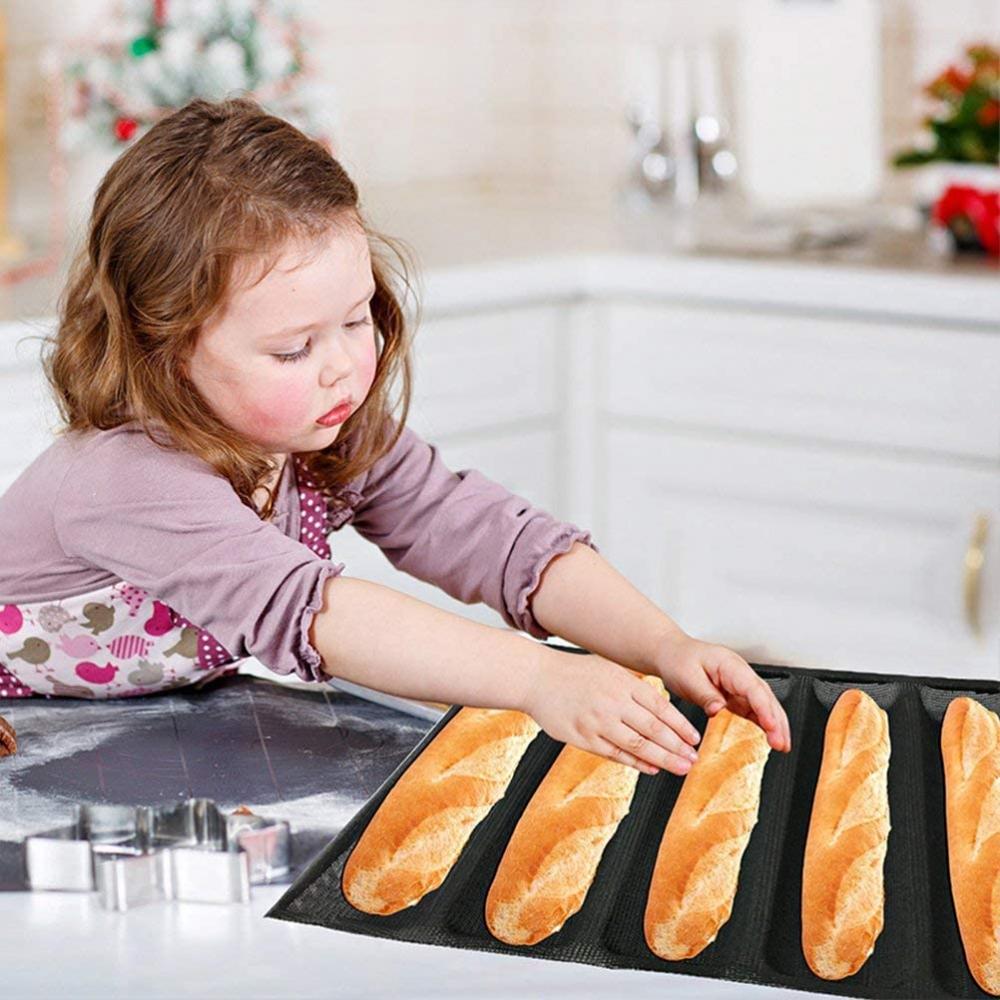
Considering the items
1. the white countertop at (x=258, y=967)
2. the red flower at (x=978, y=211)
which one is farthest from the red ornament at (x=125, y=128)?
the white countertop at (x=258, y=967)

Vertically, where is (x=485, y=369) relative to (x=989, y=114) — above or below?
below

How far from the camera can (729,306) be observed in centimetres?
233

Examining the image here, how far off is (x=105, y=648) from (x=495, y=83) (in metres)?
2.29

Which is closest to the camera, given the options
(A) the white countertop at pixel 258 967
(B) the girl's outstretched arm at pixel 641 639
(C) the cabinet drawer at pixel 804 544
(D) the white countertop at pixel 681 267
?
(A) the white countertop at pixel 258 967

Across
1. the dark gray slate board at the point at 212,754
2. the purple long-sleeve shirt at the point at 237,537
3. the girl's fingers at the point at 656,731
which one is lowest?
the dark gray slate board at the point at 212,754

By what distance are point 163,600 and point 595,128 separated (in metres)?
2.27

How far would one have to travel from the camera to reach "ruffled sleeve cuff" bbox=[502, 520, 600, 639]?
120cm

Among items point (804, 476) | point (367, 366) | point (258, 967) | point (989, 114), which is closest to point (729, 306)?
point (804, 476)

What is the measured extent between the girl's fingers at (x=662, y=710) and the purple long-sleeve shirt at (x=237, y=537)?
205 mm

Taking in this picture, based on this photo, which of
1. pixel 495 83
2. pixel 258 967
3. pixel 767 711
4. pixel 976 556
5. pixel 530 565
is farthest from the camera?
pixel 495 83

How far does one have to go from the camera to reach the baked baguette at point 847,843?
769 mm

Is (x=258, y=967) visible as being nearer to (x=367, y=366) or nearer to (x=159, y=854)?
(x=159, y=854)

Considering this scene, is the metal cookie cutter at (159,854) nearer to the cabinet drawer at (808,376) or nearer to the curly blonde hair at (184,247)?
the curly blonde hair at (184,247)

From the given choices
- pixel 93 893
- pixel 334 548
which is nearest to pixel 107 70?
pixel 334 548
